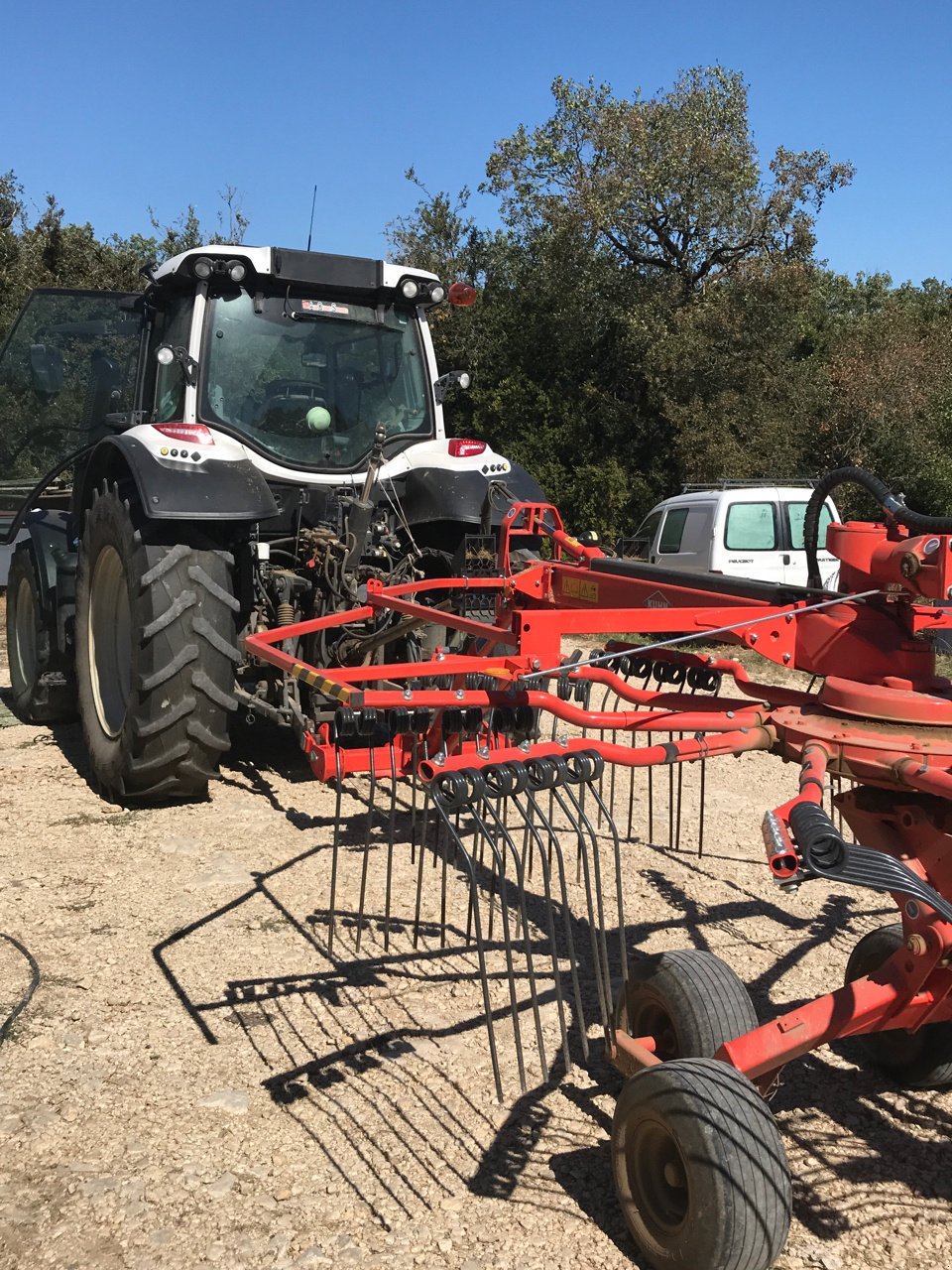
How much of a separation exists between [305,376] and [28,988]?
10.3 feet

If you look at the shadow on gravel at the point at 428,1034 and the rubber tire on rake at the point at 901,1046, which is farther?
the rubber tire on rake at the point at 901,1046

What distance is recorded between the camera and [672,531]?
11.3 meters

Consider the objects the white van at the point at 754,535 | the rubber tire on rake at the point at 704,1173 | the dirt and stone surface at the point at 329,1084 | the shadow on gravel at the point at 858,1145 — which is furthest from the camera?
the white van at the point at 754,535

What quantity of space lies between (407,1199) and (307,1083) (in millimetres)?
524

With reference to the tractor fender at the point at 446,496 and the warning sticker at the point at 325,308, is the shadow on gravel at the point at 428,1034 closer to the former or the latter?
the tractor fender at the point at 446,496

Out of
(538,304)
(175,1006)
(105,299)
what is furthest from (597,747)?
(538,304)

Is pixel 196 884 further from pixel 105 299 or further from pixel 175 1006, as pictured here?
pixel 105 299

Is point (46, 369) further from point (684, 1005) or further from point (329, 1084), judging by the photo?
point (684, 1005)

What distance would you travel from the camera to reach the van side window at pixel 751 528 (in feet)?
34.2

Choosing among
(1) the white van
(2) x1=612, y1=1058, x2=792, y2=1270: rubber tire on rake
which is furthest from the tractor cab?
(1) the white van

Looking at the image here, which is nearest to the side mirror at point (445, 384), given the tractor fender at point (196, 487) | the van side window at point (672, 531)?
the tractor fender at point (196, 487)

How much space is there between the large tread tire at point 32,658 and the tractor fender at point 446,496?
2050 mm

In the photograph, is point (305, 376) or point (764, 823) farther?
point (305, 376)

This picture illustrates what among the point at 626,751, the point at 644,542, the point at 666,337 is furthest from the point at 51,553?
the point at 666,337
